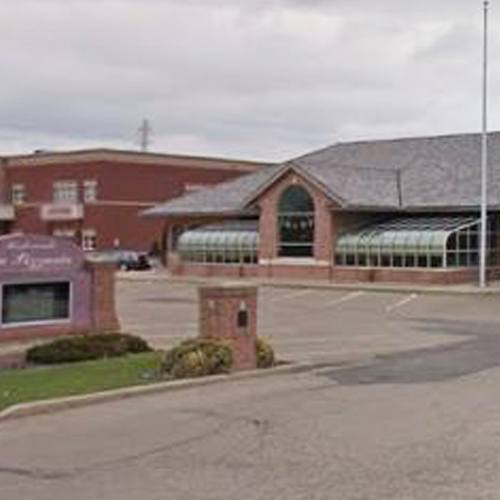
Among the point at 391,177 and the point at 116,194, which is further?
the point at 116,194

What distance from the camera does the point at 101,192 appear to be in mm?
80750

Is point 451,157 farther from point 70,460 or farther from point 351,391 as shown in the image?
point 70,460

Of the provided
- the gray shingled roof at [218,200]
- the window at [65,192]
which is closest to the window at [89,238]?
the window at [65,192]

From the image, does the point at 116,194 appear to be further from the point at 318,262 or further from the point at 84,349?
the point at 84,349

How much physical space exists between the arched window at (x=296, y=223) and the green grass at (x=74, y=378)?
123ft

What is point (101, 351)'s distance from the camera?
20.2 meters

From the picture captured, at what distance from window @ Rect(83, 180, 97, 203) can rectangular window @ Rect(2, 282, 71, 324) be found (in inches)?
2290

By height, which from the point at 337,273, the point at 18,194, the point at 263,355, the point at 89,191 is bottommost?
the point at 263,355

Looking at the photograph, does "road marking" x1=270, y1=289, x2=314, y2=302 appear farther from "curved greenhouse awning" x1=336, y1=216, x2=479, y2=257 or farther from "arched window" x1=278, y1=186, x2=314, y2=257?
"arched window" x1=278, y1=186, x2=314, y2=257

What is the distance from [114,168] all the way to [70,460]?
70.5m

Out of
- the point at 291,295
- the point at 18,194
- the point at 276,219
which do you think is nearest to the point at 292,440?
the point at 291,295

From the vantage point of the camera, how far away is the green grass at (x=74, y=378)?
50.5 feet

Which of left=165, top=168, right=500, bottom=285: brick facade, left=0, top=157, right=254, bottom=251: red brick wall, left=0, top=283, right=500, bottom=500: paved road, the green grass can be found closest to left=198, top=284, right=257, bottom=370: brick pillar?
left=0, top=283, right=500, bottom=500: paved road

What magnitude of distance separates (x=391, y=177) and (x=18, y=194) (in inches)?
1471
